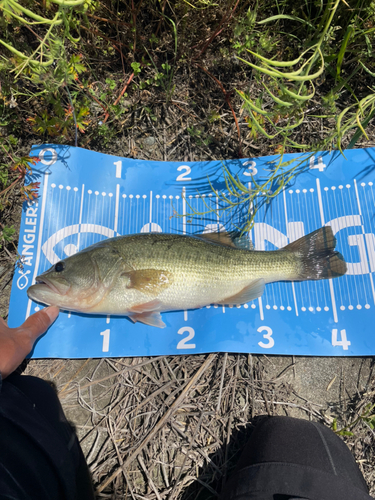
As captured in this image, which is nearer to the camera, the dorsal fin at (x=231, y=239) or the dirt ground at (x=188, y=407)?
the dirt ground at (x=188, y=407)

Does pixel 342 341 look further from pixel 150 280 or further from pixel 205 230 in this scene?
pixel 150 280

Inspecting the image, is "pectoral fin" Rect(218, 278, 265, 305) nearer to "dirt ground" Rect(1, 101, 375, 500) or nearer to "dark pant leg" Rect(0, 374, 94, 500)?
"dirt ground" Rect(1, 101, 375, 500)

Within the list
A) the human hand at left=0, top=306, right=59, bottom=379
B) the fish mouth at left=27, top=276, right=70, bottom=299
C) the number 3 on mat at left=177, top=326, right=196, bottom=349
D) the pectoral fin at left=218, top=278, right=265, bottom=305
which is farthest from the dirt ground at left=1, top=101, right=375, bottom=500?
the fish mouth at left=27, top=276, right=70, bottom=299

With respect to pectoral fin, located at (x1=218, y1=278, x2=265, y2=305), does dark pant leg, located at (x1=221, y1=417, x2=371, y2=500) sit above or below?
below

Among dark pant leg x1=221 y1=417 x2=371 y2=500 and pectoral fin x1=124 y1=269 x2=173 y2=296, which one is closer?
dark pant leg x1=221 y1=417 x2=371 y2=500

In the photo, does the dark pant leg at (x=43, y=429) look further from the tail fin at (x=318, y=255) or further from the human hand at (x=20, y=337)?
the tail fin at (x=318, y=255)

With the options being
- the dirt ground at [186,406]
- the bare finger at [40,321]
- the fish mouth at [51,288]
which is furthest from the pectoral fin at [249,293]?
the bare finger at [40,321]

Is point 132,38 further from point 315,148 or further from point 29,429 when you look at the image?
point 29,429

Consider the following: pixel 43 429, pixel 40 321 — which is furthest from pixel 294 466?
pixel 40 321
